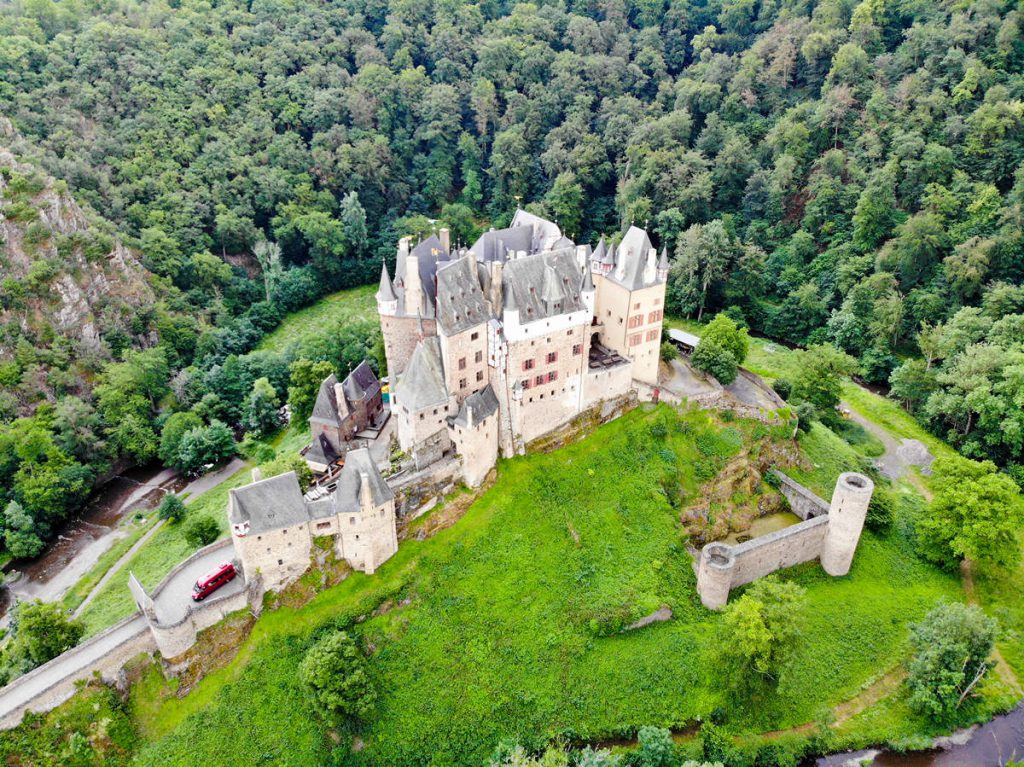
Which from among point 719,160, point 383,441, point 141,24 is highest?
point 141,24

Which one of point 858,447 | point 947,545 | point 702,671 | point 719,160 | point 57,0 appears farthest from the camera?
point 57,0

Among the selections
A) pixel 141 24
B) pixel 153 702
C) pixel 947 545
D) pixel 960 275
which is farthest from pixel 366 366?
pixel 141 24

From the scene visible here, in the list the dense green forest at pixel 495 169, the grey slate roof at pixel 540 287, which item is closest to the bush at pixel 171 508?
the dense green forest at pixel 495 169

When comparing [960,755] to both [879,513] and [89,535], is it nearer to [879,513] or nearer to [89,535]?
[879,513]

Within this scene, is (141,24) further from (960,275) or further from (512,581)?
(960,275)

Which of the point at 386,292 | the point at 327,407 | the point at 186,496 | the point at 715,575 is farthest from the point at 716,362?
the point at 186,496

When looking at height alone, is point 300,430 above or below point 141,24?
below

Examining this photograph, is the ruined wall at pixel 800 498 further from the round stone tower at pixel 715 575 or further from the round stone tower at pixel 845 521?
the round stone tower at pixel 715 575

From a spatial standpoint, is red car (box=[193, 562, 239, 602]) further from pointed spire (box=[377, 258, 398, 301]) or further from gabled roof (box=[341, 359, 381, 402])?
pointed spire (box=[377, 258, 398, 301])
